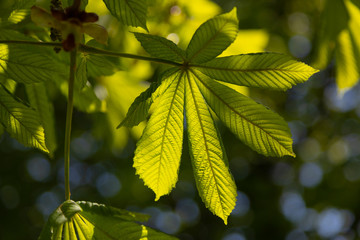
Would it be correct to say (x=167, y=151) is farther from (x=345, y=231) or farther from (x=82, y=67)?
(x=345, y=231)

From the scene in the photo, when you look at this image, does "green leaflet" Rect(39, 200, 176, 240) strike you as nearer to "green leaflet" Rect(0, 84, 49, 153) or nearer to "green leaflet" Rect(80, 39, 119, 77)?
"green leaflet" Rect(0, 84, 49, 153)

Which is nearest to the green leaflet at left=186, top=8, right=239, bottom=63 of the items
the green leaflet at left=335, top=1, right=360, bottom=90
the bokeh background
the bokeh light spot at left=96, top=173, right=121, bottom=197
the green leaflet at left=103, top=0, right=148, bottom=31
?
the green leaflet at left=103, top=0, right=148, bottom=31

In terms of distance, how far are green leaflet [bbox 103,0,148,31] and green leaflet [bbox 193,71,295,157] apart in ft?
0.84

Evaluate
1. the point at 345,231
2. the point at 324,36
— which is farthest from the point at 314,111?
the point at 324,36

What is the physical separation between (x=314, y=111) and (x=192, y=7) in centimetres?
343

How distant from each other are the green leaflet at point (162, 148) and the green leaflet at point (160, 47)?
0.21 feet

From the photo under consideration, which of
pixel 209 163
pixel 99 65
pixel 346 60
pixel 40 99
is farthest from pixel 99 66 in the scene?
pixel 346 60

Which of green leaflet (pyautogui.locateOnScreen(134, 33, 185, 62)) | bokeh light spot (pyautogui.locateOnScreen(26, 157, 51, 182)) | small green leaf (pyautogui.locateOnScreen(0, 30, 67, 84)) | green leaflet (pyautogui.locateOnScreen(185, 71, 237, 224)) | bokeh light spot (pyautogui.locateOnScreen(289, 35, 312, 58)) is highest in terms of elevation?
bokeh light spot (pyautogui.locateOnScreen(289, 35, 312, 58))

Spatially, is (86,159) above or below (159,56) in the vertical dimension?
below

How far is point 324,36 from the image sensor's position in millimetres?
1920

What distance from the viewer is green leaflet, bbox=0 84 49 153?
103 cm

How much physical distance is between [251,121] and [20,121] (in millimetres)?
571

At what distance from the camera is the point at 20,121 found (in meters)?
1.04

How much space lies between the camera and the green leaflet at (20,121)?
3.39ft
